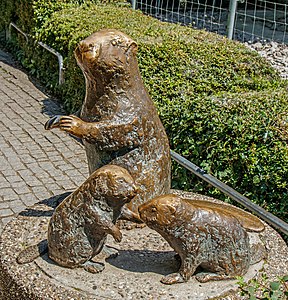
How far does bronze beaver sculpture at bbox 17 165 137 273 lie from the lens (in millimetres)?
3385

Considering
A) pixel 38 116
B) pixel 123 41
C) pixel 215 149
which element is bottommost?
pixel 38 116

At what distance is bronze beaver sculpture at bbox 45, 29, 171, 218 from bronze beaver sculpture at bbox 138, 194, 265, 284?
0.52 metres

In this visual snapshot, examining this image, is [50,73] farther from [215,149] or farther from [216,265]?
[216,265]

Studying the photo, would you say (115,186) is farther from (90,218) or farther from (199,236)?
(199,236)

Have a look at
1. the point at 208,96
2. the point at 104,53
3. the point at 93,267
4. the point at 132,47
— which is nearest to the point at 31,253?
the point at 93,267

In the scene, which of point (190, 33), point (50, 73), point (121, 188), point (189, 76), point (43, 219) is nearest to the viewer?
point (121, 188)

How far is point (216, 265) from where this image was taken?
3.49 meters

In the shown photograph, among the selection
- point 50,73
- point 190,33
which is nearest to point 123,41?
point 190,33

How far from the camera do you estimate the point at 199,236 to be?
3410mm

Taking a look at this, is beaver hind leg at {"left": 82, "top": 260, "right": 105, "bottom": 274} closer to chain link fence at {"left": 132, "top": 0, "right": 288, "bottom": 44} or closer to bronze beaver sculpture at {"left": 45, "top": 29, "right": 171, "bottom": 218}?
bronze beaver sculpture at {"left": 45, "top": 29, "right": 171, "bottom": 218}

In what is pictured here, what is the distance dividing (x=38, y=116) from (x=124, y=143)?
5.61m

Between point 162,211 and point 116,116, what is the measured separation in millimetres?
709

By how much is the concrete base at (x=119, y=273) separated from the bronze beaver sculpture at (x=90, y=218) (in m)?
0.08

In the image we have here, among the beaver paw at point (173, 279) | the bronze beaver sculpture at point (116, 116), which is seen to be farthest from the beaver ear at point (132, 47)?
the beaver paw at point (173, 279)
